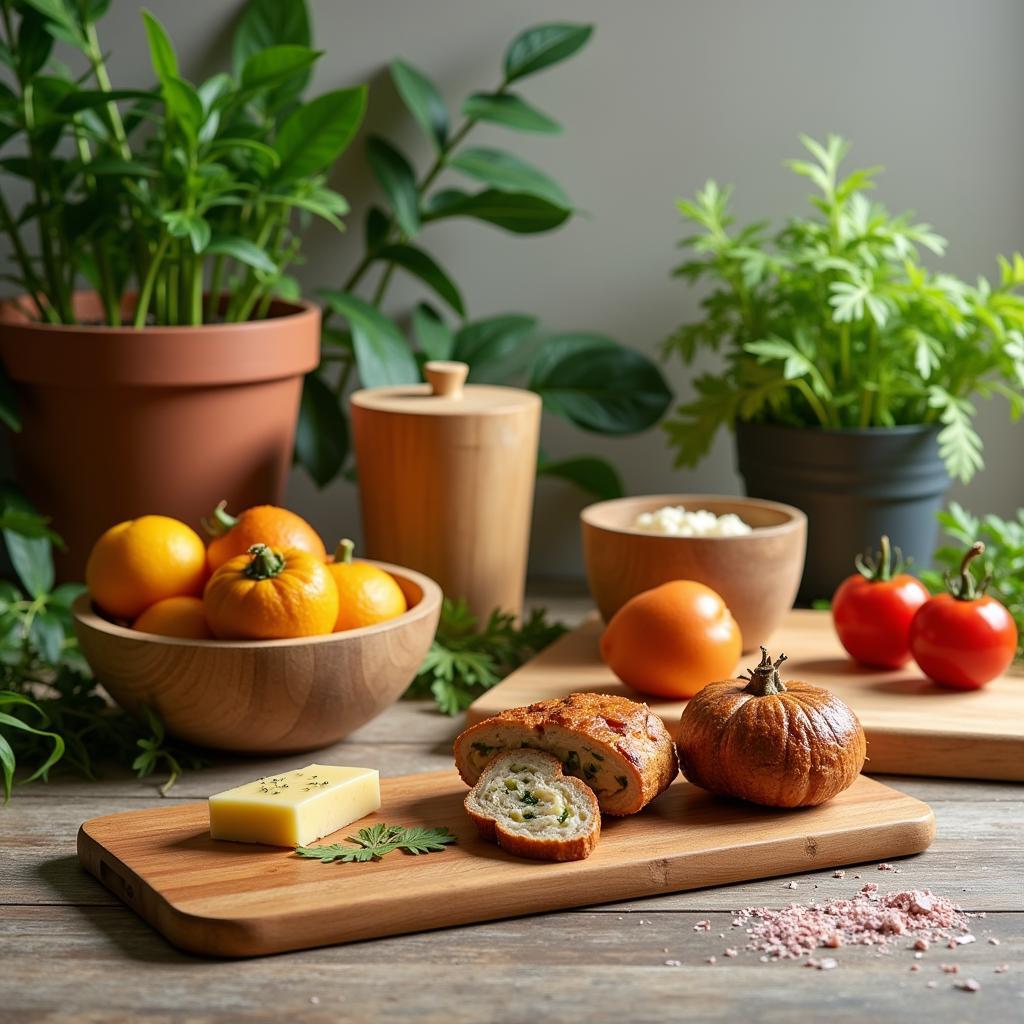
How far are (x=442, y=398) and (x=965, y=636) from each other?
1.98ft

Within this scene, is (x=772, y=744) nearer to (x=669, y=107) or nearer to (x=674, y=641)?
(x=674, y=641)

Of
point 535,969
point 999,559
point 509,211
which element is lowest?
point 535,969

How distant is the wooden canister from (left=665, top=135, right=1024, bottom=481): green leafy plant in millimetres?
273

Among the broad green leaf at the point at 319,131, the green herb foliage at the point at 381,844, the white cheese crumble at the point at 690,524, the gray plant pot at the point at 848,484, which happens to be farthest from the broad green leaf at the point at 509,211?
the green herb foliage at the point at 381,844

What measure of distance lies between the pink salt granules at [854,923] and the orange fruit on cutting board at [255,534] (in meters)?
0.52

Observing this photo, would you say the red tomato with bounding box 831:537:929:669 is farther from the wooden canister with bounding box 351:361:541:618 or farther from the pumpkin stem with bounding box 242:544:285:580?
the pumpkin stem with bounding box 242:544:285:580

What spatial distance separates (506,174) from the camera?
1753mm

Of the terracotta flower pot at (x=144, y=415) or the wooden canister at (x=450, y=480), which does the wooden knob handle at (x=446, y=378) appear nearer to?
the wooden canister at (x=450, y=480)

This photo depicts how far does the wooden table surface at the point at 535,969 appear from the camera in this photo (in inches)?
32.9

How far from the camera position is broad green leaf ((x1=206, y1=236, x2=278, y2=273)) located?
1.46 m

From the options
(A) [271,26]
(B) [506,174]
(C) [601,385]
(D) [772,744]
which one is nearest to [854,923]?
(D) [772,744]

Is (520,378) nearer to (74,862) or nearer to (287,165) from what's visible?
(287,165)

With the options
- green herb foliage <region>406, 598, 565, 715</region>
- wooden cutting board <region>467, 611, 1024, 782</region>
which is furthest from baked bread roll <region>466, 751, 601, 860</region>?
green herb foliage <region>406, 598, 565, 715</region>

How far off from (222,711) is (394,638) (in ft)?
0.50
